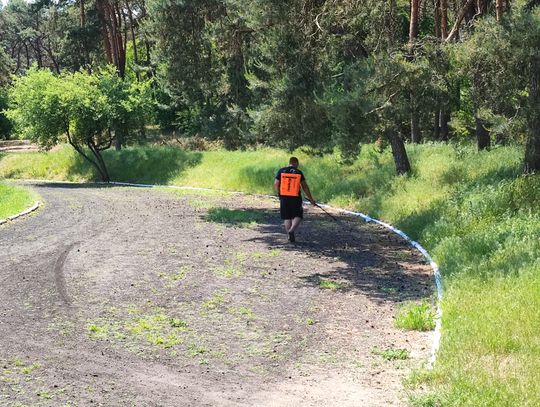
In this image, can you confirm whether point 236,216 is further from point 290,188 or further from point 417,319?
point 417,319

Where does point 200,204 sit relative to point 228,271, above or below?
below

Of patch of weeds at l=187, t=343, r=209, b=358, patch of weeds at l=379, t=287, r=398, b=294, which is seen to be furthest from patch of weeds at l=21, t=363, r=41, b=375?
patch of weeds at l=379, t=287, r=398, b=294

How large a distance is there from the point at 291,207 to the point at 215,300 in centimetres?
Result: 550

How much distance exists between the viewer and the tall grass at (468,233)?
→ 635cm

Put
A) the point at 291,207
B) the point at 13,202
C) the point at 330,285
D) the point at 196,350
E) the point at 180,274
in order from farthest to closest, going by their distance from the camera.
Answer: the point at 13,202
the point at 291,207
the point at 180,274
the point at 330,285
the point at 196,350

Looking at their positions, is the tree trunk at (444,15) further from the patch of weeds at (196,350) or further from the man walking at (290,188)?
the patch of weeds at (196,350)

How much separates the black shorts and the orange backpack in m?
0.13

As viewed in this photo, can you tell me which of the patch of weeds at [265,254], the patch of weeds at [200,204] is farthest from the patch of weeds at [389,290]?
the patch of weeds at [200,204]

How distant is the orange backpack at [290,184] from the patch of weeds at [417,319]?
6237 mm

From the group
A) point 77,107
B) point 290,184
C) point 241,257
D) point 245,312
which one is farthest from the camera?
point 77,107

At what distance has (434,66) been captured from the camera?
57.6ft

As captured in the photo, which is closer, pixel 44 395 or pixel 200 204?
pixel 44 395

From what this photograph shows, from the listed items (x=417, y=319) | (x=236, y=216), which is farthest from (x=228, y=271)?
(x=236, y=216)

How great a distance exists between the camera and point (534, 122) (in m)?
14.8
